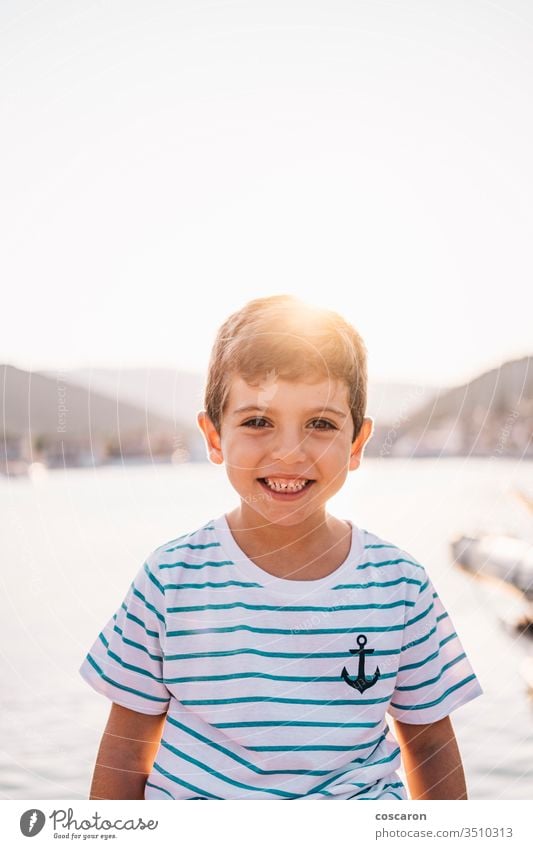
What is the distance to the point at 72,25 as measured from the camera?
56.4 inches

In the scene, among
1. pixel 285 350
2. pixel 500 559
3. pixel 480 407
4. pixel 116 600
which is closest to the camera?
pixel 285 350

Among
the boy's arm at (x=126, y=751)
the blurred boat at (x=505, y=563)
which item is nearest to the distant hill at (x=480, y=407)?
the boy's arm at (x=126, y=751)

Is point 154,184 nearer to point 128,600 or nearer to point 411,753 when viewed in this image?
point 128,600

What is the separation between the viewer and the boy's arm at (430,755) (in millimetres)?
1092

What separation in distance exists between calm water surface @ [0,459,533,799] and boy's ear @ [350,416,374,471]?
0.29 meters

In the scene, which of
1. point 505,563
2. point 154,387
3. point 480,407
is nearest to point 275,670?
point 154,387

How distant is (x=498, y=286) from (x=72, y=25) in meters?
0.76

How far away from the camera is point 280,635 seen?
3.45 ft

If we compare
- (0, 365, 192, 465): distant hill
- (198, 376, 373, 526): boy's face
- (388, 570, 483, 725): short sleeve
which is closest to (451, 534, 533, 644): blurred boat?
(0, 365, 192, 465): distant hill

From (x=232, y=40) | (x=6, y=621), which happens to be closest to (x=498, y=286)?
(x=232, y=40)

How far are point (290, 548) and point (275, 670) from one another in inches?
5.5

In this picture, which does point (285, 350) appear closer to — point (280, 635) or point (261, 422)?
point (261, 422)

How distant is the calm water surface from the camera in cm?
284

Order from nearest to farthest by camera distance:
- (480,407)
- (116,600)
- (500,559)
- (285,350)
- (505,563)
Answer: (285,350)
(480,407)
(116,600)
(505,563)
(500,559)
